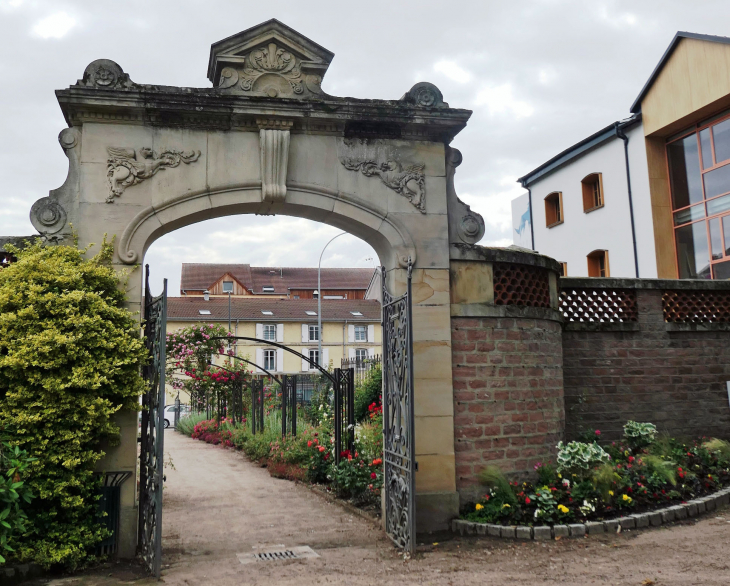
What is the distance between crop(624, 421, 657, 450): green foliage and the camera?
881 cm

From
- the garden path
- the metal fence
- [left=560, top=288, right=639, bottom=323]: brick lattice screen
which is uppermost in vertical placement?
[left=560, top=288, right=639, bottom=323]: brick lattice screen

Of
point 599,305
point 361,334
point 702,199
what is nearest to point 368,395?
point 599,305

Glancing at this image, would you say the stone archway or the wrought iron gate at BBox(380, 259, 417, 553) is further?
the stone archway

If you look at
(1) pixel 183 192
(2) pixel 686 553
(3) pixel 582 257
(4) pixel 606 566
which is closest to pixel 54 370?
(1) pixel 183 192

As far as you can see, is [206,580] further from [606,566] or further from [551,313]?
[551,313]

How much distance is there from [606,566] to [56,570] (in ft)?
14.9

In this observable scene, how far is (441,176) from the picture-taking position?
Result: 736 cm

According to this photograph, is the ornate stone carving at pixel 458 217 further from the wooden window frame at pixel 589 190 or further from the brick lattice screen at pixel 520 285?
the wooden window frame at pixel 589 190

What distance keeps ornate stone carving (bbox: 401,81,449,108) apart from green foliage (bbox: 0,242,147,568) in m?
3.73

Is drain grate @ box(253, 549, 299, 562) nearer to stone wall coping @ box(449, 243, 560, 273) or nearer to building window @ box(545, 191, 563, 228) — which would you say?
stone wall coping @ box(449, 243, 560, 273)

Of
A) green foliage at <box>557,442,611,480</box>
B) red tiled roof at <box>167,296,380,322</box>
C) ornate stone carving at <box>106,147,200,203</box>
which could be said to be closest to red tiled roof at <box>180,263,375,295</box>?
red tiled roof at <box>167,296,380,322</box>

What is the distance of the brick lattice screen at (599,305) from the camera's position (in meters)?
9.09

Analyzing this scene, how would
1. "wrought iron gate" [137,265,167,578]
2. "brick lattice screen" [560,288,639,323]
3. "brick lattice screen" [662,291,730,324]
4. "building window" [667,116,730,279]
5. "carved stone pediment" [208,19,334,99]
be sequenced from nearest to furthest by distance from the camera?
"wrought iron gate" [137,265,167,578] → "carved stone pediment" [208,19,334,99] → "brick lattice screen" [560,288,639,323] → "brick lattice screen" [662,291,730,324] → "building window" [667,116,730,279]

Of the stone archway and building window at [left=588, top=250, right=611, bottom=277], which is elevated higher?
building window at [left=588, top=250, right=611, bottom=277]
